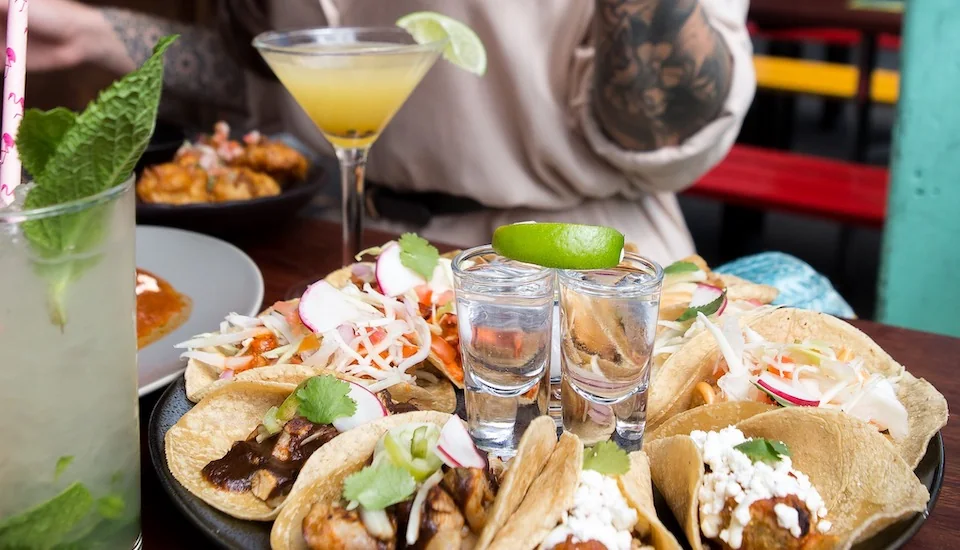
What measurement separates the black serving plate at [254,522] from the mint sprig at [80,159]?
0.21 metres

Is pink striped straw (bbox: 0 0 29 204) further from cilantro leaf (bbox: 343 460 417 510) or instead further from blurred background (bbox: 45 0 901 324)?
blurred background (bbox: 45 0 901 324)

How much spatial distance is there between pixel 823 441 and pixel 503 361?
0.98 ft

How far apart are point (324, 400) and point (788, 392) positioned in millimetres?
469

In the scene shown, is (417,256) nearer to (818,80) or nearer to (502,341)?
(502,341)

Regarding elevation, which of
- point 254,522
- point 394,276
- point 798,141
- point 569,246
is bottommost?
point 798,141

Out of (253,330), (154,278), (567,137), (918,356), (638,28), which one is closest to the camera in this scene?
(253,330)

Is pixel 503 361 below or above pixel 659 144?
below

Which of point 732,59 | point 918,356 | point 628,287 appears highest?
point 732,59

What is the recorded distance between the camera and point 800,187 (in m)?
3.59

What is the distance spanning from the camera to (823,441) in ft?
2.56

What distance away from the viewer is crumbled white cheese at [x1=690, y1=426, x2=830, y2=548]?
68 centimetres

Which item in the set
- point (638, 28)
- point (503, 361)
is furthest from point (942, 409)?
point (638, 28)

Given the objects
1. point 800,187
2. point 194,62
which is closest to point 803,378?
point 194,62

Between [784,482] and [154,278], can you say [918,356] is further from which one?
[154,278]
